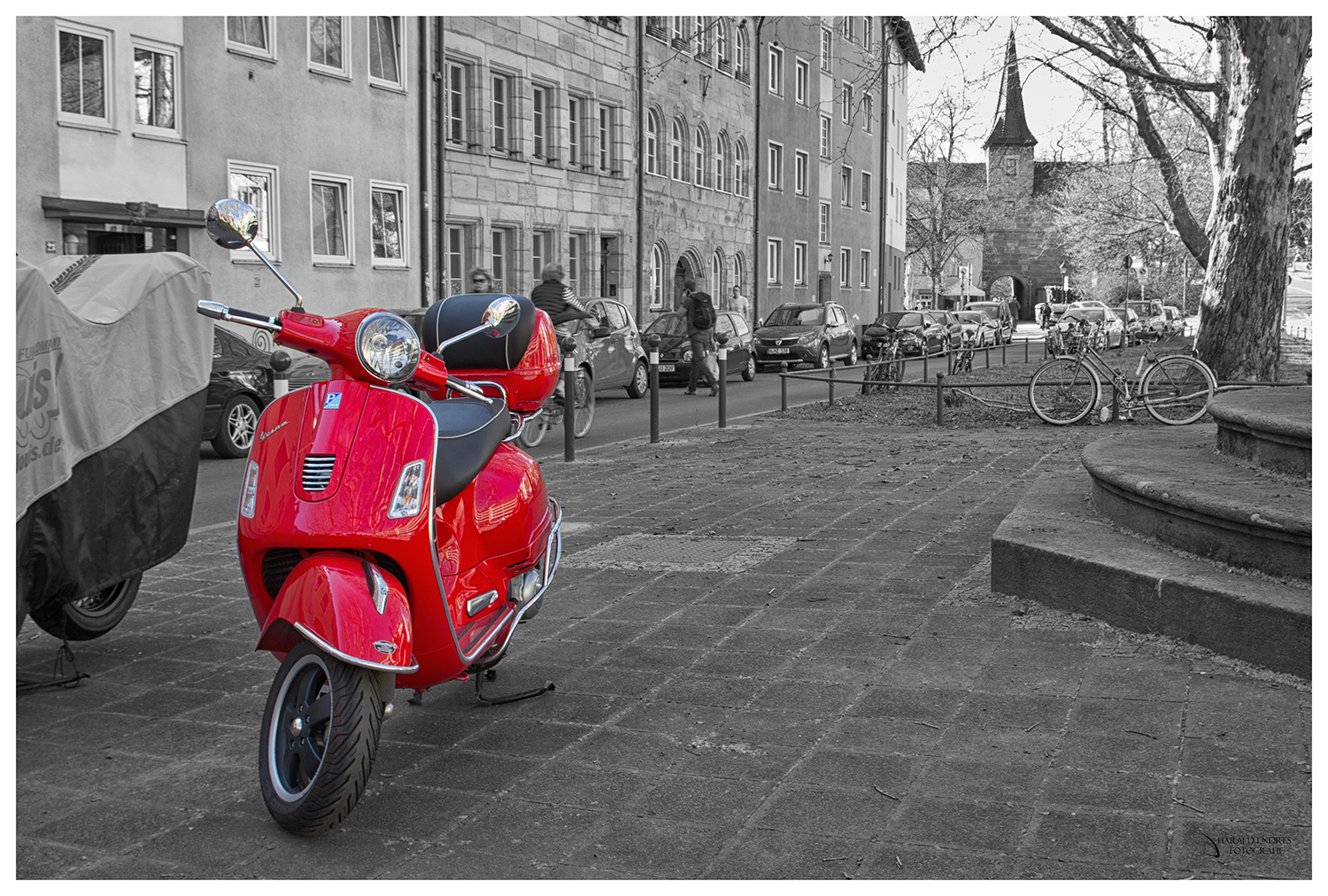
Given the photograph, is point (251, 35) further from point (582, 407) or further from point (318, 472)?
point (318, 472)

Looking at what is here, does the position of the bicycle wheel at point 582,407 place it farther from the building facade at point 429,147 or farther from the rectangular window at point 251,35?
the rectangular window at point 251,35

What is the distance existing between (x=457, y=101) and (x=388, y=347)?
25847 millimetres

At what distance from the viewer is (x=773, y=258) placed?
149 ft

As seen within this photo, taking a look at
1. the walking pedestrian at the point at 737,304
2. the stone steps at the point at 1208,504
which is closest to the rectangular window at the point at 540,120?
the walking pedestrian at the point at 737,304

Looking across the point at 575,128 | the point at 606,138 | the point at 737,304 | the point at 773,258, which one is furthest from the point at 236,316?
the point at 773,258

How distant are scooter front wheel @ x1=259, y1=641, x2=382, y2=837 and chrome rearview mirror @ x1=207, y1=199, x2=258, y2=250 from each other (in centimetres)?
110

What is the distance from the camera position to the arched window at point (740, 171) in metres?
41.8

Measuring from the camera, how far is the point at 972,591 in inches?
248

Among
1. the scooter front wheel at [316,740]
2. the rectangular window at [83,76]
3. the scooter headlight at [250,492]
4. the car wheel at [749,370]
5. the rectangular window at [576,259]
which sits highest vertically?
the rectangular window at [83,76]

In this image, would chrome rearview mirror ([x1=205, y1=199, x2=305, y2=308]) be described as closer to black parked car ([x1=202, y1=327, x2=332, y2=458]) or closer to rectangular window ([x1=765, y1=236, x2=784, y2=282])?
black parked car ([x1=202, y1=327, x2=332, y2=458])

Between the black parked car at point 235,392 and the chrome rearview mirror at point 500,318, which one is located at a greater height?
the chrome rearview mirror at point 500,318

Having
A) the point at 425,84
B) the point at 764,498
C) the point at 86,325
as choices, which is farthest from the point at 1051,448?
the point at 425,84

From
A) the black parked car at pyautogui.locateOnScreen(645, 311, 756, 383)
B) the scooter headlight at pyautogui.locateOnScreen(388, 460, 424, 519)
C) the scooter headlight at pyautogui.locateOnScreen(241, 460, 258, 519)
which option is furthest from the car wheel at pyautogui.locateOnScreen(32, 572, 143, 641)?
the black parked car at pyautogui.locateOnScreen(645, 311, 756, 383)

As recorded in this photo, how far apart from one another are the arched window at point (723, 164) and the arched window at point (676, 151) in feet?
7.63
